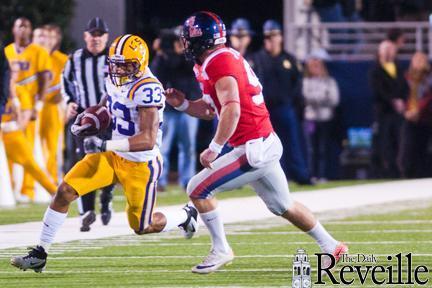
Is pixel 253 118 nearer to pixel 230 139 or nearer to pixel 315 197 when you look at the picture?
pixel 230 139

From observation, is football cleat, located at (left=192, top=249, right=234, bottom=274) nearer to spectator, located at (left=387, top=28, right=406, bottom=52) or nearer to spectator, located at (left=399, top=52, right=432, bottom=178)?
spectator, located at (left=399, top=52, right=432, bottom=178)

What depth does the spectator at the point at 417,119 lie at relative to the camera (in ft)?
62.6

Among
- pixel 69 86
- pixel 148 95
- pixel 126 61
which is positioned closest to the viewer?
pixel 148 95

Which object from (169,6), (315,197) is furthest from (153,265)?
(169,6)

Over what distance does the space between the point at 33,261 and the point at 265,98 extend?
26.5 feet

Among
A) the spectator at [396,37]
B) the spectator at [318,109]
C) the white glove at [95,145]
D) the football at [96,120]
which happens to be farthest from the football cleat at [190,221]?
the spectator at [396,37]

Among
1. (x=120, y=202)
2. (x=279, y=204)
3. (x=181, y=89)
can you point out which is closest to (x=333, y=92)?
(x=181, y=89)

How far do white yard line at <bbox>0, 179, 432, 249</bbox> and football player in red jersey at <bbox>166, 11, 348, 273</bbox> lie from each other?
2.26 meters

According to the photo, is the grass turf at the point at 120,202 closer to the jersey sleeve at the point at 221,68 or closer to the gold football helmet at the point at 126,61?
the gold football helmet at the point at 126,61

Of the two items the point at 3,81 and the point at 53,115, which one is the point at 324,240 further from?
the point at 53,115

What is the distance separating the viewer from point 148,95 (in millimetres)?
9695

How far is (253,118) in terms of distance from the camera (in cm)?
935

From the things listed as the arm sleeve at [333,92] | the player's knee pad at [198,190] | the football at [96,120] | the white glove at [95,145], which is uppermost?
the football at [96,120]

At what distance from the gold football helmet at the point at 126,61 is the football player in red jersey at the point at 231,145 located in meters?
0.50
